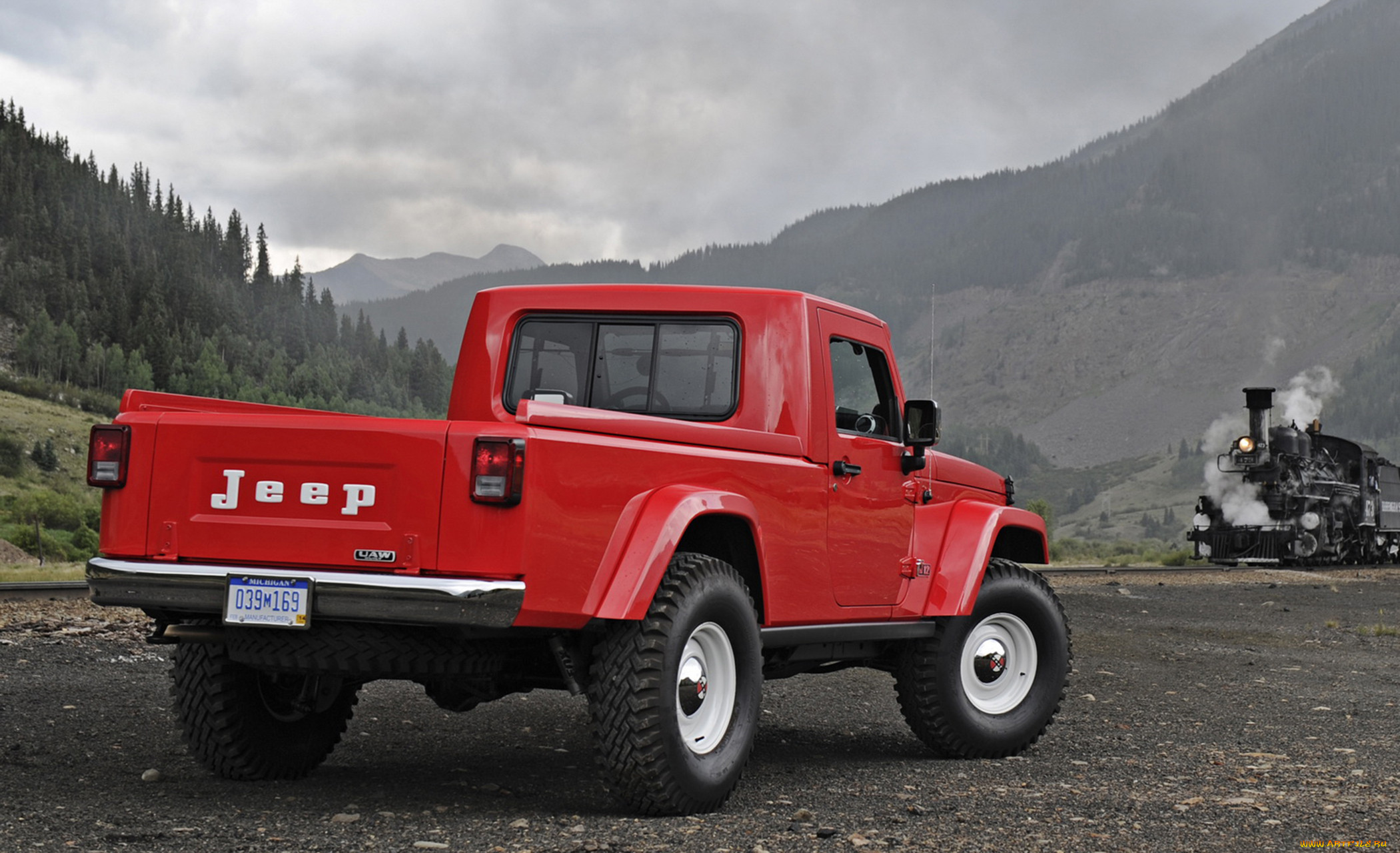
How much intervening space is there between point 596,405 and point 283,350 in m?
170

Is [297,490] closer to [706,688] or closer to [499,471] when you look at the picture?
[499,471]

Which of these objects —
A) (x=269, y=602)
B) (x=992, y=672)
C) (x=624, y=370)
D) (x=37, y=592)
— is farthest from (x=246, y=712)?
(x=37, y=592)

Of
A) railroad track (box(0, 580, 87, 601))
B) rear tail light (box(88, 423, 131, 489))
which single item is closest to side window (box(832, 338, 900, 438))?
rear tail light (box(88, 423, 131, 489))

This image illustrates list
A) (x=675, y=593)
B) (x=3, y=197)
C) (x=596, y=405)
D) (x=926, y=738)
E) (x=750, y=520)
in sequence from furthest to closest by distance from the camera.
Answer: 1. (x=3, y=197)
2. (x=926, y=738)
3. (x=596, y=405)
4. (x=750, y=520)
5. (x=675, y=593)

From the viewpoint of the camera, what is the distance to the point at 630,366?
6559 mm

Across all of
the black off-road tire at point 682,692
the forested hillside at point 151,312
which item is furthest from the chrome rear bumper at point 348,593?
the forested hillside at point 151,312

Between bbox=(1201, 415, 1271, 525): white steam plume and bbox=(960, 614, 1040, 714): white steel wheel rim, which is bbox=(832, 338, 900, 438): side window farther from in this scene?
bbox=(1201, 415, 1271, 525): white steam plume

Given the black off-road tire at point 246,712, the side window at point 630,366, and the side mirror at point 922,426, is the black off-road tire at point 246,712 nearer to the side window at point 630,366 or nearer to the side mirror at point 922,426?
the side window at point 630,366

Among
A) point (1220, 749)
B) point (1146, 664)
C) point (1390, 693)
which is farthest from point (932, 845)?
point (1146, 664)

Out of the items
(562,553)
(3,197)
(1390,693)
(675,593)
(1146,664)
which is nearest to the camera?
(562,553)

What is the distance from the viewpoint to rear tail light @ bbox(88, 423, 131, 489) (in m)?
5.25

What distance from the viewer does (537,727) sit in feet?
26.9

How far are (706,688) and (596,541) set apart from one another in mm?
951

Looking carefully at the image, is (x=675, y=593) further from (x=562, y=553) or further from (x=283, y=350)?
(x=283, y=350)
